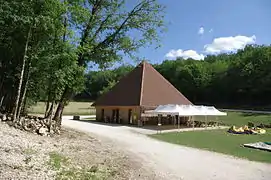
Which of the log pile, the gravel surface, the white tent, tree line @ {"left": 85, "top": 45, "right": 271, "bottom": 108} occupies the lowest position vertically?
the gravel surface

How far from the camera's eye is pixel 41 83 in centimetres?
1898

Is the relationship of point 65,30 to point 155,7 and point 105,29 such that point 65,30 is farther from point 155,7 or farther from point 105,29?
point 155,7

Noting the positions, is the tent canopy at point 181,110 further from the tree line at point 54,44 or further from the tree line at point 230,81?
the tree line at point 230,81

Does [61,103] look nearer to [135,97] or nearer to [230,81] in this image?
[135,97]

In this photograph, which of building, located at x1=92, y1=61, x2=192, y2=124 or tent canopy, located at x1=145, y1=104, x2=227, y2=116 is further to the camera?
building, located at x1=92, y1=61, x2=192, y2=124

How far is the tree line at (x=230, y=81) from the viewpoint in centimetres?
6888

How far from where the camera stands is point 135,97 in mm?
36031

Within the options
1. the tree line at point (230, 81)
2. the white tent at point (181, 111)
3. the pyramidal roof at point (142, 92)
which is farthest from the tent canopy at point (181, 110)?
the tree line at point (230, 81)

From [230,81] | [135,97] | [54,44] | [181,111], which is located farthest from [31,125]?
[230,81]

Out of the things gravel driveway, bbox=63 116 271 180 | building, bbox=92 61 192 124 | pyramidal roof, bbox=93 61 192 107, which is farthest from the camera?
pyramidal roof, bbox=93 61 192 107

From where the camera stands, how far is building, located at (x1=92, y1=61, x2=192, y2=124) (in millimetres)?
35250

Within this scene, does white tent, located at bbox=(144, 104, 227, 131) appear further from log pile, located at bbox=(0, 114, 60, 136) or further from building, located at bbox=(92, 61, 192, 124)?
log pile, located at bbox=(0, 114, 60, 136)

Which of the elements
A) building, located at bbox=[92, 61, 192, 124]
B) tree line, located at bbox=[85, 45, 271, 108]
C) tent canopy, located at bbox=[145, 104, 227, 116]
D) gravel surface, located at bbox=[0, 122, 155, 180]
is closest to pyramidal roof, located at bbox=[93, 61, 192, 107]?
building, located at bbox=[92, 61, 192, 124]

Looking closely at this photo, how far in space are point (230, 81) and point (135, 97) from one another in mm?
47013
